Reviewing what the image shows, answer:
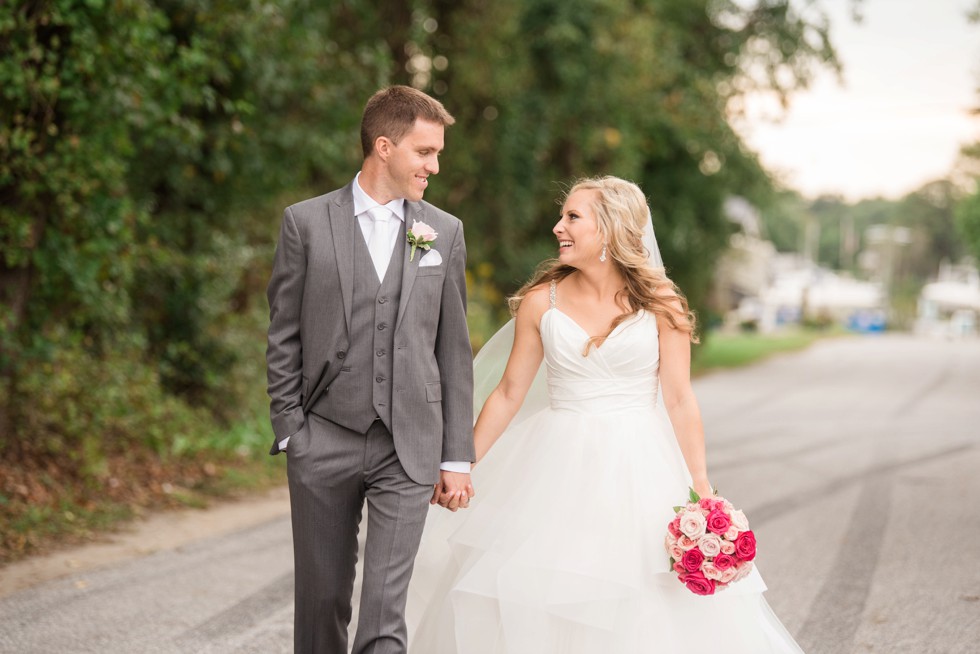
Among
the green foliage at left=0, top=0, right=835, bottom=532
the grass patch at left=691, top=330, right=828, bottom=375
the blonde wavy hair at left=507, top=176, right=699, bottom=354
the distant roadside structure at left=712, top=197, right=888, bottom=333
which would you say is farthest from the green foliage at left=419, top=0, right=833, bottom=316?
the distant roadside structure at left=712, top=197, right=888, bottom=333

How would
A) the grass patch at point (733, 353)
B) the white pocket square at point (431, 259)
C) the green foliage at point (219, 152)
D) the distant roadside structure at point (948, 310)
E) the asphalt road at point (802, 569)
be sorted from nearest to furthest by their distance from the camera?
the white pocket square at point (431, 259)
the asphalt road at point (802, 569)
the green foliage at point (219, 152)
the grass patch at point (733, 353)
the distant roadside structure at point (948, 310)

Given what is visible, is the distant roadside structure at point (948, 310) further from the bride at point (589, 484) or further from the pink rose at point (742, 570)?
the pink rose at point (742, 570)

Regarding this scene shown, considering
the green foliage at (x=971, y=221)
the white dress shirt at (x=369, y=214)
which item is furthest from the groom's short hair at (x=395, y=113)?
the green foliage at (x=971, y=221)

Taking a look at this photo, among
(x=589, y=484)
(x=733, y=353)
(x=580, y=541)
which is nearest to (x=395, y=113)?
(x=589, y=484)

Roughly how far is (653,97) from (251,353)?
444 inches

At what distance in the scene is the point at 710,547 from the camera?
145 inches

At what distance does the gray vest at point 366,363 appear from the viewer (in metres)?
3.46

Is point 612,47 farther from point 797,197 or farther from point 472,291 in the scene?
point 797,197

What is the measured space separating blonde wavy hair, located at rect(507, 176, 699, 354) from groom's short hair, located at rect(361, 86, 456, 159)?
0.91 meters

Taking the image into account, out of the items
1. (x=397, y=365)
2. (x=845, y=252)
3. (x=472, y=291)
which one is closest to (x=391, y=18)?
(x=472, y=291)

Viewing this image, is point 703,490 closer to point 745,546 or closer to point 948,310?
point 745,546

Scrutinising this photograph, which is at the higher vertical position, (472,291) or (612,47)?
(612,47)

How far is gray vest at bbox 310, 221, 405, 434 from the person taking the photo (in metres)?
3.46

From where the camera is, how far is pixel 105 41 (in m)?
7.79
